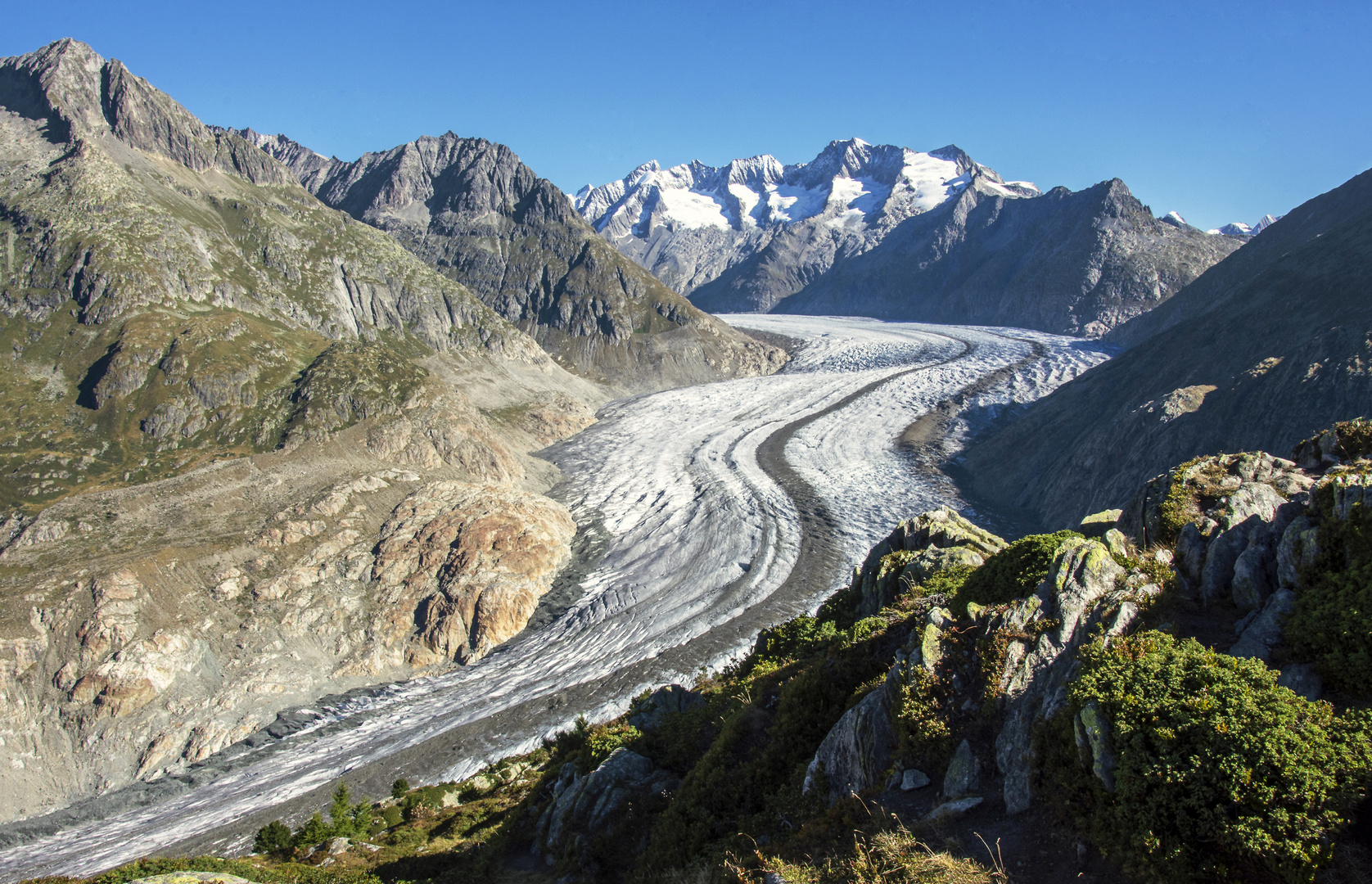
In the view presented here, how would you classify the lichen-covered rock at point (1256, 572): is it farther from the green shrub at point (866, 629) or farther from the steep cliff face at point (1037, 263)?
the steep cliff face at point (1037, 263)

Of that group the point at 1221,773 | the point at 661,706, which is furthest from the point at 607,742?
the point at 1221,773

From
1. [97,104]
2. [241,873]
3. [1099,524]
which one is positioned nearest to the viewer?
[241,873]

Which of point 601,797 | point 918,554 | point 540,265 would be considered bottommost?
point 601,797

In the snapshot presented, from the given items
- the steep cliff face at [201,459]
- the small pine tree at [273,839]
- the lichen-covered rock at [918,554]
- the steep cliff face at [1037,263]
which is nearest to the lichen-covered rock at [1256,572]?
the lichen-covered rock at [918,554]

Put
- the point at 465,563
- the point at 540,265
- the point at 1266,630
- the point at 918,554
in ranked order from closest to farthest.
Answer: the point at 1266,630 → the point at 918,554 → the point at 465,563 → the point at 540,265

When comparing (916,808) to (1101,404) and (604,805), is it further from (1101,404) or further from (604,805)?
(1101,404)

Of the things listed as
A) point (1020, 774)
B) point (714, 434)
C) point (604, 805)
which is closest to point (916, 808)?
point (1020, 774)

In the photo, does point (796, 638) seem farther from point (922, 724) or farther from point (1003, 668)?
point (1003, 668)
